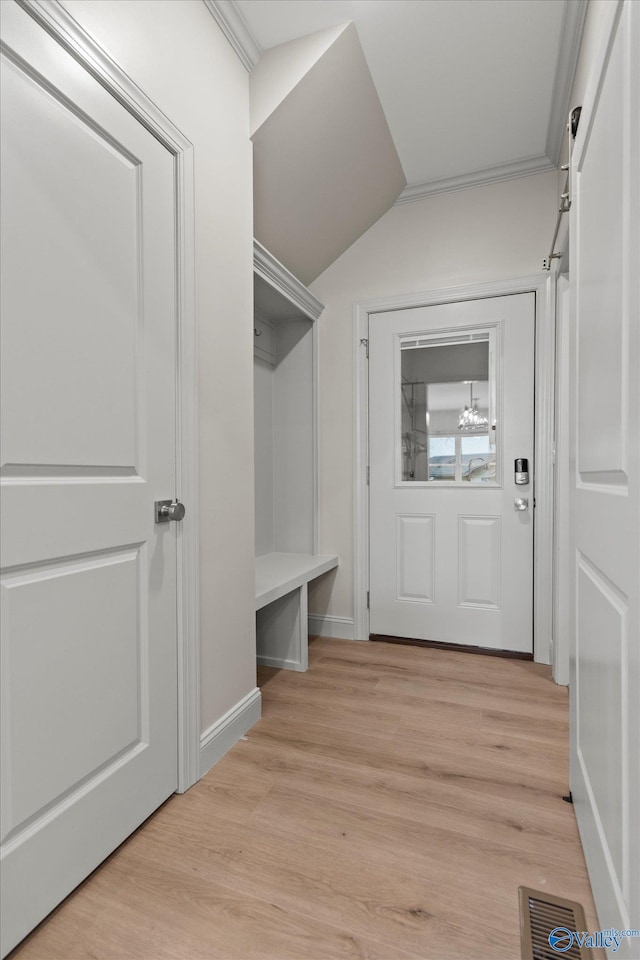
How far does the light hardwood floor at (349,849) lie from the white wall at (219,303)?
0.31 metres

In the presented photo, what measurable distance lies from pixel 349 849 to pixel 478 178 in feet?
9.84

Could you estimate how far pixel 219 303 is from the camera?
5.57 feet

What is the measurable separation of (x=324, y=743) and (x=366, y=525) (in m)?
1.34

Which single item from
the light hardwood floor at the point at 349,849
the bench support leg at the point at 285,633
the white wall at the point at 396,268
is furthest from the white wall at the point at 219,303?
the white wall at the point at 396,268

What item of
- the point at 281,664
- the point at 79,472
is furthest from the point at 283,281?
the point at 281,664

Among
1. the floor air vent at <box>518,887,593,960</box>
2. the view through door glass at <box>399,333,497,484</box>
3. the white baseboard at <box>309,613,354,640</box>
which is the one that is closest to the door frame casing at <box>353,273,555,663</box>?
the view through door glass at <box>399,333,497,484</box>

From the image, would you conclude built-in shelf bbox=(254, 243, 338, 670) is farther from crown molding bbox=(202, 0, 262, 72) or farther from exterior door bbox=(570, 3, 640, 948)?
exterior door bbox=(570, 3, 640, 948)

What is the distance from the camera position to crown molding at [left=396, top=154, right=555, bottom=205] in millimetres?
2533

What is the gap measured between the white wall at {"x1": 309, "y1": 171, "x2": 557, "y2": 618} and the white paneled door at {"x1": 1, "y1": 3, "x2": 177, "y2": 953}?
1.57m

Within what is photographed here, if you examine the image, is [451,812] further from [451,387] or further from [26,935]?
[451,387]

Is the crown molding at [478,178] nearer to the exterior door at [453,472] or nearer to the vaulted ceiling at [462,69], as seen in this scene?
the vaulted ceiling at [462,69]

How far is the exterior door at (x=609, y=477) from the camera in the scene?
0.78 m

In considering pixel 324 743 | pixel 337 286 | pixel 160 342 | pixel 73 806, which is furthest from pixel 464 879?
pixel 337 286

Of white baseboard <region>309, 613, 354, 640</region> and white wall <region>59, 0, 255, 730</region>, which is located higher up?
white wall <region>59, 0, 255, 730</region>
